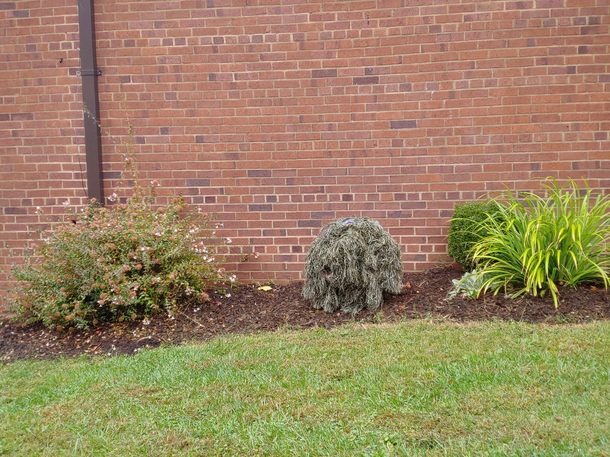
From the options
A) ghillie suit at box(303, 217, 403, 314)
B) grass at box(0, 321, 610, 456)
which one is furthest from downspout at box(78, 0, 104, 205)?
ghillie suit at box(303, 217, 403, 314)

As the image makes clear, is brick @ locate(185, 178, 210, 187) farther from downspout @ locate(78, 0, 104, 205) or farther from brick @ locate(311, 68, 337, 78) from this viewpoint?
brick @ locate(311, 68, 337, 78)

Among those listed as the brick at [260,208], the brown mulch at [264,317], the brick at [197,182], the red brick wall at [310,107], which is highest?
the red brick wall at [310,107]

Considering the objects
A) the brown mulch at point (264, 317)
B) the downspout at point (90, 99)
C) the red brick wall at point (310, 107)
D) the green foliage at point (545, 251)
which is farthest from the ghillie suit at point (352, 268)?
the downspout at point (90, 99)

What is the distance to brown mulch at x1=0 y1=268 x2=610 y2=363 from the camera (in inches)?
177

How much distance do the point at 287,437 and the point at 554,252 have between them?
10.9 feet

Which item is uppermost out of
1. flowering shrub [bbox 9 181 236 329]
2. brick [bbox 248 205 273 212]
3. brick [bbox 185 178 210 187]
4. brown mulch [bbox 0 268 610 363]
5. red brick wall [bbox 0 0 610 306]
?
red brick wall [bbox 0 0 610 306]

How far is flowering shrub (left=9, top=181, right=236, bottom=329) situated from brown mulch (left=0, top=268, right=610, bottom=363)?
157 mm

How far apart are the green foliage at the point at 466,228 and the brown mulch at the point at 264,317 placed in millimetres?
382

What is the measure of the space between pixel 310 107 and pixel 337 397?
12.2ft

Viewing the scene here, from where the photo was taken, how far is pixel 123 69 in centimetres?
598

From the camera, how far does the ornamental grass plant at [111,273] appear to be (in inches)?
191

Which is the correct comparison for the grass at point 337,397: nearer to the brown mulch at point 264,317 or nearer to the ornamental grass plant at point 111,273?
the brown mulch at point 264,317

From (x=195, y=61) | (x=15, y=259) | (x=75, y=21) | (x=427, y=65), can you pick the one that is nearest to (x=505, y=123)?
(x=427, y=65)

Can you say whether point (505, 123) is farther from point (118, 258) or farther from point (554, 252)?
point (118, 258)
